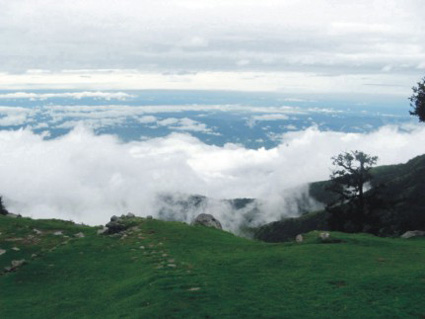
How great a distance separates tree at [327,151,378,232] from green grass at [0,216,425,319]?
31.4m

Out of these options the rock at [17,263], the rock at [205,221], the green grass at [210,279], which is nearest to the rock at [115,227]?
the green grass at [210,279]

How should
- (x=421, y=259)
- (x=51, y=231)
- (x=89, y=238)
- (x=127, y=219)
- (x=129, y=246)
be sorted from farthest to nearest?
(x=127, y=219) → (x=51, y=231) → (x=89, y=238) → (x=129, y=246) → (x=421, y=259)

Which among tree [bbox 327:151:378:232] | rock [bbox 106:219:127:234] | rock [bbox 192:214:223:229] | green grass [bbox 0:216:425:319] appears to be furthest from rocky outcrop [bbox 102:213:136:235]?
tree [bbox 327:151:378:232]

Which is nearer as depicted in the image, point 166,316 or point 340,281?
point 166,316

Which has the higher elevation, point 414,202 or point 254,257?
point 254,257

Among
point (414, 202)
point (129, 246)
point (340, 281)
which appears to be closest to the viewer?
point (340, 281)

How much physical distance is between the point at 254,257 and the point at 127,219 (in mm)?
27627

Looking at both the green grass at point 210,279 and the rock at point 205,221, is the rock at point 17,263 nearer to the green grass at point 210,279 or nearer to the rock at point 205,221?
the green grass at point 210,279

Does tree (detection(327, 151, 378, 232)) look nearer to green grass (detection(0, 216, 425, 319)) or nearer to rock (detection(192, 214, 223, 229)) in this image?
rock (detection(192, 214, 223, 229))

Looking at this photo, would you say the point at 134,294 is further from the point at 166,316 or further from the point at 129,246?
the point at 129,246

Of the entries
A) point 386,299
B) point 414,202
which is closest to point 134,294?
point 386,299

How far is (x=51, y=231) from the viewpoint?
55.2m

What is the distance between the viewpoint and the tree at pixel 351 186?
7388 centimetres

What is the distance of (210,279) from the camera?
29531 millimetres
